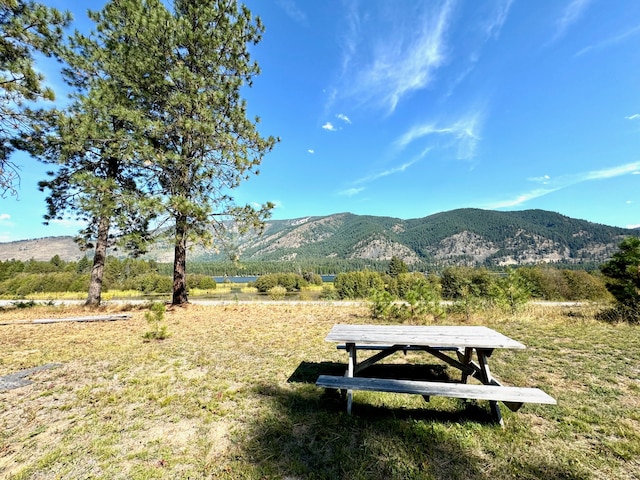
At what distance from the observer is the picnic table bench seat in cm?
276

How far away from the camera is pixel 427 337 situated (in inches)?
140

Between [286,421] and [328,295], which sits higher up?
[286,421]

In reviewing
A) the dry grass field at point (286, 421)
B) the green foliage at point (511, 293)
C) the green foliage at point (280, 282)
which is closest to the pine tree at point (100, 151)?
the dry grass field at point (286, 421)

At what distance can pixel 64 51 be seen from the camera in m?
10.0

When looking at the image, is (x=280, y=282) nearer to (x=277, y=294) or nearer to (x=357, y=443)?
(x=277, y=294)

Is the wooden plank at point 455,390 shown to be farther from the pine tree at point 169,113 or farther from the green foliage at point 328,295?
the green foliage at point 328,295

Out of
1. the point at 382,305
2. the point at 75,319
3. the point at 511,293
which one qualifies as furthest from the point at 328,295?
the point at 75,319

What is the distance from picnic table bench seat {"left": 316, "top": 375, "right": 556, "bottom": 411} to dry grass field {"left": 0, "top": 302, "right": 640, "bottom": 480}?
15.6 inches

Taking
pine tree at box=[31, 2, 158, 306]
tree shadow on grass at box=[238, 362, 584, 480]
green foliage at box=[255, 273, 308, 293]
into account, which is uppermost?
pine tree at box=[31, 2, 158, 306]

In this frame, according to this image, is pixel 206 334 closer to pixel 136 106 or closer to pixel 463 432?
pixel 463 432

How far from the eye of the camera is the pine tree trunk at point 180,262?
392 inches

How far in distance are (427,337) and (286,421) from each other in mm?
2009

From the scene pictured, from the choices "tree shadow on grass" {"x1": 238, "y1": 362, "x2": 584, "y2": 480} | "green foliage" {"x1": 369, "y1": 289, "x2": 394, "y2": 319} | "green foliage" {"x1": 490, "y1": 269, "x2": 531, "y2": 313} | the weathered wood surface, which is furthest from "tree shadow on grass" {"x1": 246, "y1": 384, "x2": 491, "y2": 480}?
"green foliage" {"x1": 490, "y1": 269, "x2": 531, "y2": 313}

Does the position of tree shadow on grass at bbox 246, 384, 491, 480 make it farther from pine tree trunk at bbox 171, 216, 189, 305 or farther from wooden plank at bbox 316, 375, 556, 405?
pine tree trunk at bbox 171, 216, 189, 305
